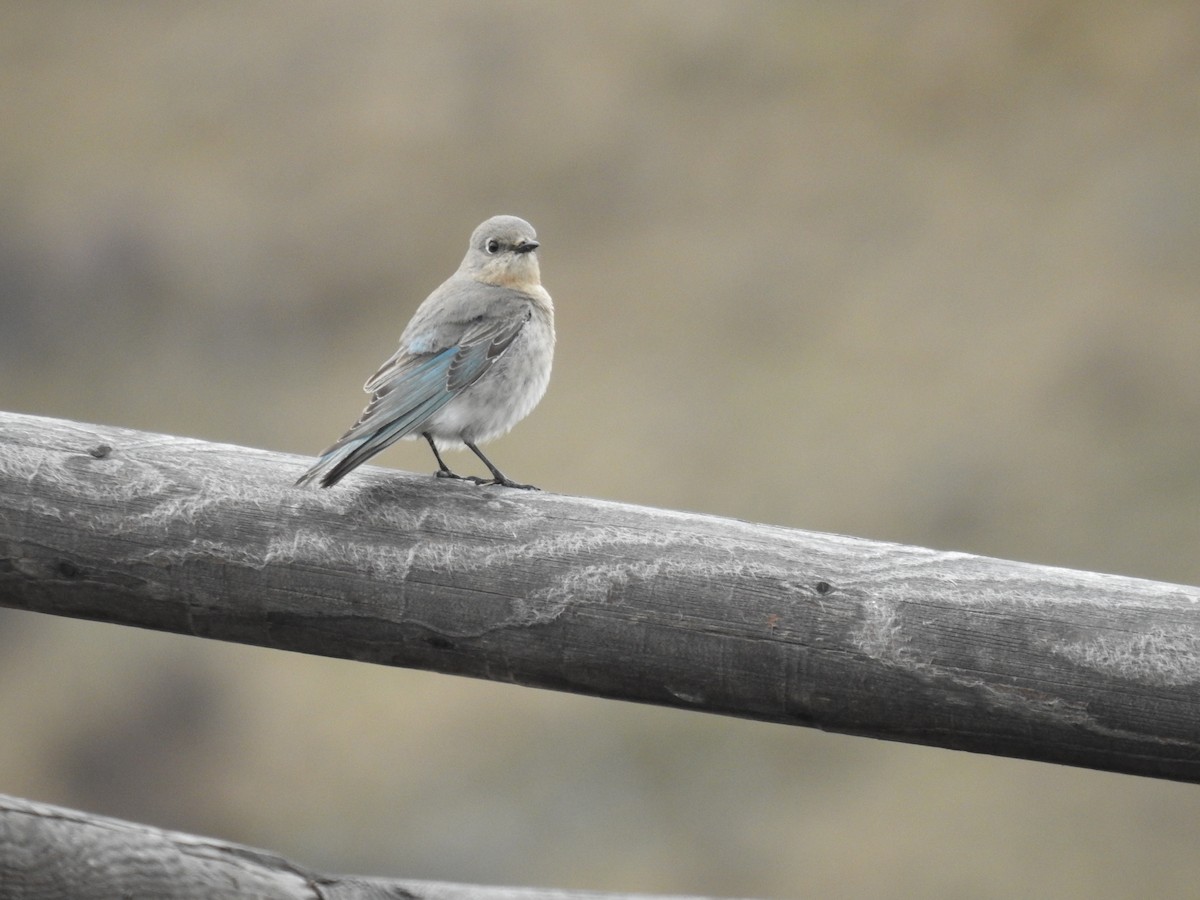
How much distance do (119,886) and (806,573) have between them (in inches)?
43.0

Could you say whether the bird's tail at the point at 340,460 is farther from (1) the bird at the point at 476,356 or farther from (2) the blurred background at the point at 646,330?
(2) the blurred background at the point at 646,330

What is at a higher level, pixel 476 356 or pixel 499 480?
pixel 476 356

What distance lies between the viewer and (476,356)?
3.33m

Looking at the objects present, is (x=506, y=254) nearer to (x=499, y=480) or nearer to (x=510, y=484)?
(x=499, y=480)

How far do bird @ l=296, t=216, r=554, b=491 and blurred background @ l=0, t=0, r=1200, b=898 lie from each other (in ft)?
9.07

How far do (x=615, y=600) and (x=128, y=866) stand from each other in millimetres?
818

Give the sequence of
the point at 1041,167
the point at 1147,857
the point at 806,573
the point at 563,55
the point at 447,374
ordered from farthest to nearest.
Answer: the point at 563,55 < the point at 1041,167 < the point at 1147,857 < the point at 447,374 < the point at 806,573

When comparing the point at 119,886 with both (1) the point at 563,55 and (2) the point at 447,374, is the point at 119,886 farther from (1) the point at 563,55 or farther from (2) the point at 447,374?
(1) the point at 563,55

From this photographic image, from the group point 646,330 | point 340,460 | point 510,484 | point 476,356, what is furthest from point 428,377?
point 646,330

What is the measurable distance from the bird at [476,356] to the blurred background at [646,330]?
2.76 metres

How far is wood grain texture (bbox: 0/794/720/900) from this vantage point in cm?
195

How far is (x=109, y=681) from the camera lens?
9.45m

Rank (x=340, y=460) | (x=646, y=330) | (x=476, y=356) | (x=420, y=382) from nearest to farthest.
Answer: (x=340, y=460)
(x=420, y=382)
(x=476, y=356)
(x=646, y=330)

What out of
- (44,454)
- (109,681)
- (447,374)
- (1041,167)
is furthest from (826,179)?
(44,454)
